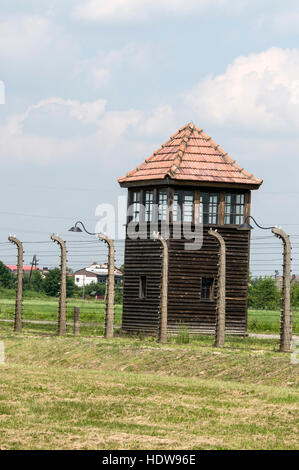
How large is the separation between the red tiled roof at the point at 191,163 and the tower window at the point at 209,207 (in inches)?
30.6

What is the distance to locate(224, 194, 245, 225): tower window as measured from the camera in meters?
36.6

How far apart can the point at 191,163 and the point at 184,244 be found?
3405mm

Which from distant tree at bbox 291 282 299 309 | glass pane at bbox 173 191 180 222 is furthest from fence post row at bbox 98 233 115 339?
distant tree at bbox 291 282 299 309

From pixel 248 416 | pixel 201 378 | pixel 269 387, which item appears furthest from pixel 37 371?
pixel 248 416

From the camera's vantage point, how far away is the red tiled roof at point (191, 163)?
119ft

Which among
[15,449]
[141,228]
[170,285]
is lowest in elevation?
[15,449]

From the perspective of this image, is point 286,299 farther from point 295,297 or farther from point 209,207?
point 295,297

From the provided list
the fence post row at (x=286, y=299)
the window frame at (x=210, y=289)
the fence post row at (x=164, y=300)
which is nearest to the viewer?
the fence post row at (x=286, y=299)

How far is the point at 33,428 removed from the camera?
45.2 feet

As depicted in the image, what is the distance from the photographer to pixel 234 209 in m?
36.7

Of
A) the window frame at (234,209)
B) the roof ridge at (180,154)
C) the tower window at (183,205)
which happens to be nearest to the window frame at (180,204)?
the tower window at (183,205)

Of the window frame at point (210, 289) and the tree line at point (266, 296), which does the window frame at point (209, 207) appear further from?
the tree line at point (266, 296)
